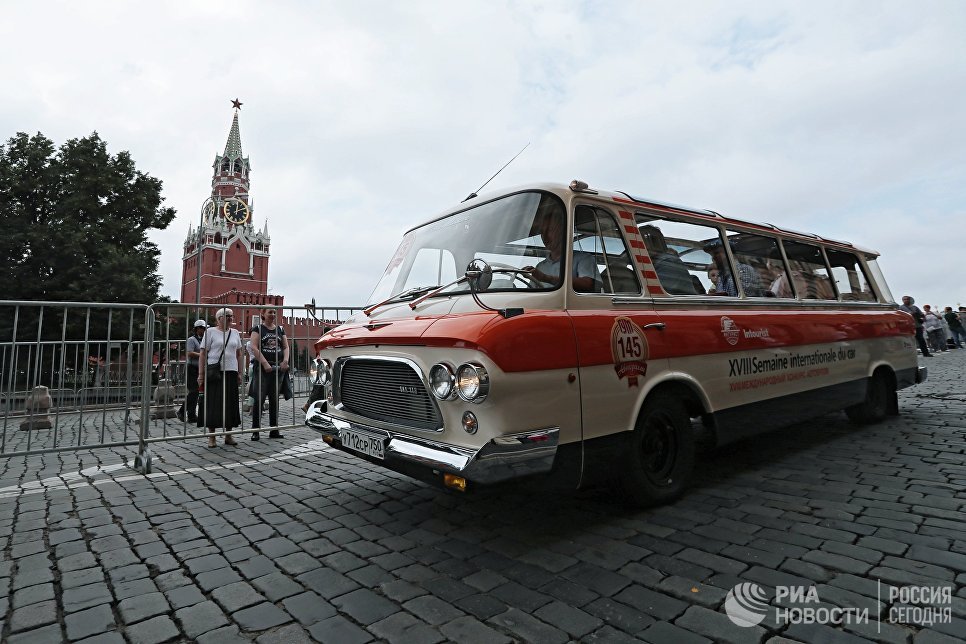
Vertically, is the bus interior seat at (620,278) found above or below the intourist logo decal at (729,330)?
above

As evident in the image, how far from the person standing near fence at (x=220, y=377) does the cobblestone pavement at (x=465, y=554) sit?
1.71 metres

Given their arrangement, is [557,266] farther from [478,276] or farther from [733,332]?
[733,332]

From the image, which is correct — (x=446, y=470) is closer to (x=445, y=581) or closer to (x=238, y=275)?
(x=445, y=581)

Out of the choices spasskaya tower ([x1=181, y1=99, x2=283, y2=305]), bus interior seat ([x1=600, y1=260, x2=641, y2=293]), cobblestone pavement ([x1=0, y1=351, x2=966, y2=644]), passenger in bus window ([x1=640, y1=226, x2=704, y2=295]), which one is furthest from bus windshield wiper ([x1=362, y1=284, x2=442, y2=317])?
spasskaya tower ([x1=181, y1=99, x2=283, y2=305])

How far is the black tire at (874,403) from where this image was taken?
639 cm

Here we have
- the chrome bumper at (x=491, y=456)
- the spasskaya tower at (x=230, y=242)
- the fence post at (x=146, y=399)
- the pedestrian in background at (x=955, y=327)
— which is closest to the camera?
the chrome bumper at (x=491, y=456)

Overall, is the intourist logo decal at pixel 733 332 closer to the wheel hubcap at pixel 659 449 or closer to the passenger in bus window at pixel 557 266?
the wheel hubcap at pixel 659 449

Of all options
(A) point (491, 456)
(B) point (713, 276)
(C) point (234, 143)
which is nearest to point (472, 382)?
(A) point (491, 456)

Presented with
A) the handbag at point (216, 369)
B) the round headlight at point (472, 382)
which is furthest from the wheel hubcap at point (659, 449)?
the handbag at point (216, 369)

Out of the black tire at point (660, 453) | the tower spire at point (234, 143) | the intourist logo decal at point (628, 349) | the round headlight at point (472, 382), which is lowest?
the black tire at point (660, 453)

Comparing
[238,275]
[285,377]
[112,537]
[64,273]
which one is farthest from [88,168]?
[238,275]

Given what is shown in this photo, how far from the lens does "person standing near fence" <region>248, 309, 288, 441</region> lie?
7.19 metres

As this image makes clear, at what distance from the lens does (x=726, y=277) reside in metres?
4.62

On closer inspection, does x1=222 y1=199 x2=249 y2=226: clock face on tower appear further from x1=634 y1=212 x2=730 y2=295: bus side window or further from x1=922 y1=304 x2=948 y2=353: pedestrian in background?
x1=634 y1=212 x2=730 y2=295: bus side window
